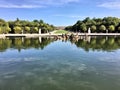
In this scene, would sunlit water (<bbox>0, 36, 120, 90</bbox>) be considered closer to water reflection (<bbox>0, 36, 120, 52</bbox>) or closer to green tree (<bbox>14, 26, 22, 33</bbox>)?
water reflection (<bbox>0, 36, 120, 52</bbox>)

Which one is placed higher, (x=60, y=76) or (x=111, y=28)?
(x=111, y=28)

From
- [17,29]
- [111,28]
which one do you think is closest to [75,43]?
[17,29]

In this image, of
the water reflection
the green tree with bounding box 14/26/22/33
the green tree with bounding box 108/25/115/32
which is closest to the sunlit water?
the water reflection

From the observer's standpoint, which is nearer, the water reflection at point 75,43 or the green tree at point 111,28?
the water reflection at point 75,43

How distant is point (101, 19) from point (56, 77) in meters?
91.1

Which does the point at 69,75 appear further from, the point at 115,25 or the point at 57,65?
the point at 115,25

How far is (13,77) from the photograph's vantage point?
14.2 m

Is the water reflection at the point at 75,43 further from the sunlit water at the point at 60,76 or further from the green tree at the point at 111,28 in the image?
the green tree at the point at 111,28

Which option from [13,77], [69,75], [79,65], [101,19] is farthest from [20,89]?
[101,19]

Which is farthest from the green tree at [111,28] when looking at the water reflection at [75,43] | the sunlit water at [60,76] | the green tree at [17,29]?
the sunlit water at [60,76]

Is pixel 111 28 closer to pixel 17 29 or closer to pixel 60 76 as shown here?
pixel 17 29

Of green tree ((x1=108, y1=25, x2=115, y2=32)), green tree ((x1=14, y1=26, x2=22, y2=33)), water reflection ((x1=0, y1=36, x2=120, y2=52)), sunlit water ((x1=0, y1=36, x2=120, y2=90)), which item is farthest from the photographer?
green tree ((x1=108, y1=25, x2=115, y2=32))

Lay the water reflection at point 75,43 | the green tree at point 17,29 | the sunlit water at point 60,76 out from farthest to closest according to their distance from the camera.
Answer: the green tree at point 17,29 → the water reflection at point 75,43 → the sunlit water at point 60,76

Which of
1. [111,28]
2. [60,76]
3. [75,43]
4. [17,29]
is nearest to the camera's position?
[60,76]
